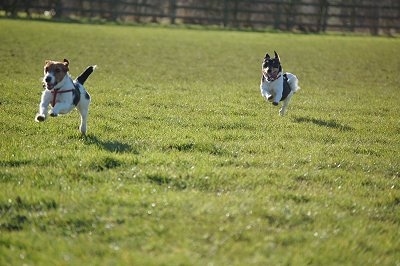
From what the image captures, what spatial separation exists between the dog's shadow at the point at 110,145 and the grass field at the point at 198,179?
1.0 inches

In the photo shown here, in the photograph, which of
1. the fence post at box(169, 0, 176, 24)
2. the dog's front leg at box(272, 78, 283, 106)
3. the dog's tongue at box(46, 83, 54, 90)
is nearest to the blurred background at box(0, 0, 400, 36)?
the fence post at box(169, 0, 176, 24)

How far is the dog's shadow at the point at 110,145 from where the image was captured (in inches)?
259

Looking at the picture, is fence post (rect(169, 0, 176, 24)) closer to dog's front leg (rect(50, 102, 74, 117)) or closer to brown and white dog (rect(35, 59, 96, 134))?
brown and white dog (rect(35, 59, 96, 134))

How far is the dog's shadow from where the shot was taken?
657 centimetres

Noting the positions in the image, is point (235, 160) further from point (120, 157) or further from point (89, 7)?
point (89, 7)

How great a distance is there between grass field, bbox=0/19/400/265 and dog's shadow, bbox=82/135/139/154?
3 cm

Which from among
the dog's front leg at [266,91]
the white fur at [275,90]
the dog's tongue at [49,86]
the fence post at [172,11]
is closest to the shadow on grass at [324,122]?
the white fur at [275,90]

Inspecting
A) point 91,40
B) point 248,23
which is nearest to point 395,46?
point 248,23

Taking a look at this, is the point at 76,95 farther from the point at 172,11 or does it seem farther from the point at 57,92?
the point at 172,11

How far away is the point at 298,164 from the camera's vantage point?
21.1 ft

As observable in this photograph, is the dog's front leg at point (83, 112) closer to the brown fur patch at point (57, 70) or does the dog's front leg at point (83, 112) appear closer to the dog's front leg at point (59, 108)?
the dog's front leg at point (59, 108)

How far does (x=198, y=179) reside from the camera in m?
5.50

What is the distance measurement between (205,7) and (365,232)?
126 feet

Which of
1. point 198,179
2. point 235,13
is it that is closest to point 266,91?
point 198,179
